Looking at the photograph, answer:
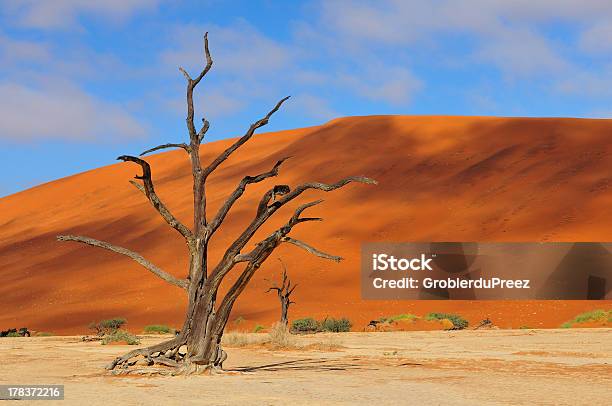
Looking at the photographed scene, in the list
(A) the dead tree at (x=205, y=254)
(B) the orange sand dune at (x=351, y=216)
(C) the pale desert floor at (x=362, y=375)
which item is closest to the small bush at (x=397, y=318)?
(B) the orange sand dune at (x=351, y=216)

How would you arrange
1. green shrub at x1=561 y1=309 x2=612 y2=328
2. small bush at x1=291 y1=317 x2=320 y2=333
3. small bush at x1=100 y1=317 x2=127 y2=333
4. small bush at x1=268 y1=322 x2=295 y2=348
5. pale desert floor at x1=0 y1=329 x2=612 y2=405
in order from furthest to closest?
small bush at x1=100 y1=317 x2=127 y2=333 → green shrub at x1=561 y1=309 x2=612 y2=328 → small bush at x1=291 y1=317 x2=320 y2=333 → small bush at x1=268 y1=322 x2=295 y2=348 → pale desert floor at x1=0 y1=329 x2=612 y2=405

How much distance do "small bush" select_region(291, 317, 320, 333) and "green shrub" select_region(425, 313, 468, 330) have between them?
513 centimetres

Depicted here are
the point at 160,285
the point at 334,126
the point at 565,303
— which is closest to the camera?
the point at 565,303

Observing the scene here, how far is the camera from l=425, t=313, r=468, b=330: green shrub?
1414 inches

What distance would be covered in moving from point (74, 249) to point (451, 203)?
26.0 metres

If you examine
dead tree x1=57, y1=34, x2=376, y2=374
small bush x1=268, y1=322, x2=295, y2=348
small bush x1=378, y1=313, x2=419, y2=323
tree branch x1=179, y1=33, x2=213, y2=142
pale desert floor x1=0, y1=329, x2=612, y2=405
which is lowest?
pale desert floor x1=0, y1=329, x2=612, y2=405

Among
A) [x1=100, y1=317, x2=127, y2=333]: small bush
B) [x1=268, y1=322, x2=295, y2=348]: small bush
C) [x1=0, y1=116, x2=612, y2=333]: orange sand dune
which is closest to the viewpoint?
[x1=268, y1=322, x2=295, y2=348]: small bush

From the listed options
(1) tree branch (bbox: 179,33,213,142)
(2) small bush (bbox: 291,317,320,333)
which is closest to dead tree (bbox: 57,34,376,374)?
(1) tree branch (bbox: 179,33,213,142)

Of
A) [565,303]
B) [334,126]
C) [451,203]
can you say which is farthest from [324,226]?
[334,126]

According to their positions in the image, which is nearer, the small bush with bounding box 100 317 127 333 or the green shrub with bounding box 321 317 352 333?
the green shrub with bounding box 321 317 352 333

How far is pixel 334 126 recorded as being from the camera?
8206cm

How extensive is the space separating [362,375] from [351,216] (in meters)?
40.1

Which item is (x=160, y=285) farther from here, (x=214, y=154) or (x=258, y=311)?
(x=214, y=154)

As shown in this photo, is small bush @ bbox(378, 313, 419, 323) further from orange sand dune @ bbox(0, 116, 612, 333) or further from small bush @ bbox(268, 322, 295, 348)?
small bush @ bbox(268, 322, 295, 348)
